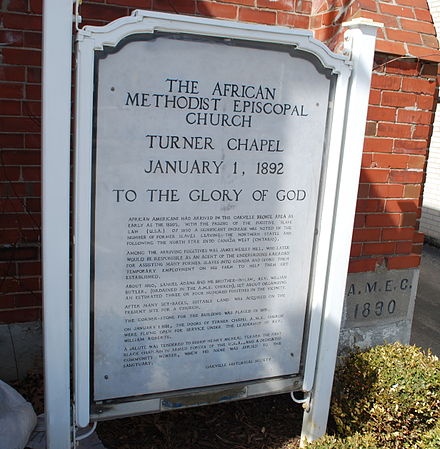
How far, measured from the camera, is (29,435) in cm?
258

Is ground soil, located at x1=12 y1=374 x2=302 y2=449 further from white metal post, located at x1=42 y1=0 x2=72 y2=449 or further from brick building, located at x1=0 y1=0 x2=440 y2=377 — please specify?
white metal post, located at x1=42 y1=0 x2=72 y2=449

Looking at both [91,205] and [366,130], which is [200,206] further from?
[366,130]

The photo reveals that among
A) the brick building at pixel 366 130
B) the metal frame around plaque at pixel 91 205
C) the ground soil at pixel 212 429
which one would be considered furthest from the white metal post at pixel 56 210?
the brick building at pixel 366 130

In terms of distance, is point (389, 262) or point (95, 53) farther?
point (389, 262)

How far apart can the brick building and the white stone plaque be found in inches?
42.3

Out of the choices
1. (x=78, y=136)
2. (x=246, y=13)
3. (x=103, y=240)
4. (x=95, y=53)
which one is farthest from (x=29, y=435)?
(x=246, y=13)

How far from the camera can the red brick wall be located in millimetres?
2736

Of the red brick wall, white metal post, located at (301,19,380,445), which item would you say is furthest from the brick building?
white metal post, located at (301,19,380,445)

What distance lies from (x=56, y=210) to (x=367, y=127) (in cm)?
201

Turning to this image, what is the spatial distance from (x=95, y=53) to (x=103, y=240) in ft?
2.21

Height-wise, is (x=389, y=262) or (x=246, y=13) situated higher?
(x=246, y=13)

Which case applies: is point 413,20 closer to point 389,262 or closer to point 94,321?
point 389,262

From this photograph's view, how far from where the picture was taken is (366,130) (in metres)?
3.11

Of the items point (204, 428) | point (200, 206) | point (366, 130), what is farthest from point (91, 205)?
point (366, 130)
